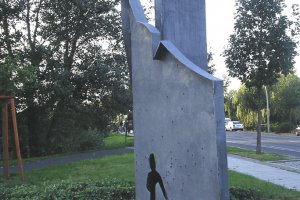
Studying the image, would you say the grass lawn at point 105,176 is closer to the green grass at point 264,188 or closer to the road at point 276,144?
the green grass at point 264,188

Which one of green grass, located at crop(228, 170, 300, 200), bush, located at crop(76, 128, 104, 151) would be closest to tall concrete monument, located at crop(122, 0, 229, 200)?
green grass, located at crop(228, 170, 300, 200)

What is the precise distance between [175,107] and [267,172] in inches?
417

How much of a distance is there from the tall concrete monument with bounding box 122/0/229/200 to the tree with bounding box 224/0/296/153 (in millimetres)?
13828

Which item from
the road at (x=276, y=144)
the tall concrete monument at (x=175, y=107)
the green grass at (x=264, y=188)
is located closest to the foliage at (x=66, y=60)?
the road at (x=276, y=144)

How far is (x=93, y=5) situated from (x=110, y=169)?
10.8 metres

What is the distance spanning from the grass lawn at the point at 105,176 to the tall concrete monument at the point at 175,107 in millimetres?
5066

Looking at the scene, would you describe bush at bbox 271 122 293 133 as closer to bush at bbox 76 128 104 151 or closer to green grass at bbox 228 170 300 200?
bush at bbox 76 128 104 151

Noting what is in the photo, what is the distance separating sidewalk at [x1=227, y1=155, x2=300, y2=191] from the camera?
11664 millimetres

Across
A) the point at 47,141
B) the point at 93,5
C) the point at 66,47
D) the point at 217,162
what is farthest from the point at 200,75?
the point at 47,141

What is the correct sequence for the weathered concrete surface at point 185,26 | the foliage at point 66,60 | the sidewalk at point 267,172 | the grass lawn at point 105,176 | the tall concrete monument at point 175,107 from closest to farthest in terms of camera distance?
the tall concrete monument at point 175,107
the weathered concrete surface at point 185,26
the grass lawn at point 105,176
the sidewalk at point 267,172
the foliage at point 66,60

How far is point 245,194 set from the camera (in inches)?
340

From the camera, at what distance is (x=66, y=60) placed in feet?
78.4

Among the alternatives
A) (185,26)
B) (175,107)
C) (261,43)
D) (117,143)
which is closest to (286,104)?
(117,143)

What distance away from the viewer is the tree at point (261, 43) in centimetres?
1805
